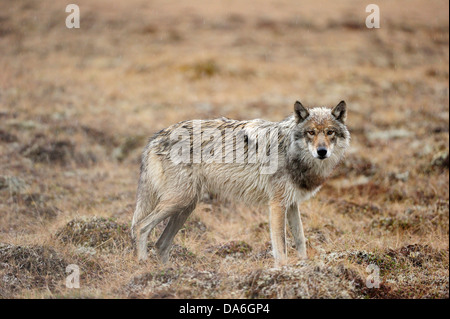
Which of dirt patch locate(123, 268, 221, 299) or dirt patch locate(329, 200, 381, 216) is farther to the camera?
dirt patch locate(329, 200, 381, 216)

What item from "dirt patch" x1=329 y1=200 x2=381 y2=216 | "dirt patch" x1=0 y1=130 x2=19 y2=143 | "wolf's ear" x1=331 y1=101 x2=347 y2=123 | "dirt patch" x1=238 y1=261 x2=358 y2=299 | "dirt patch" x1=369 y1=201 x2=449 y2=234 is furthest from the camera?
"dirt patch" x1=0 y1=130 x2=19 y2=143

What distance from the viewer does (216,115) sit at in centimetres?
1817

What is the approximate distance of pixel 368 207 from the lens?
1048 centimetres

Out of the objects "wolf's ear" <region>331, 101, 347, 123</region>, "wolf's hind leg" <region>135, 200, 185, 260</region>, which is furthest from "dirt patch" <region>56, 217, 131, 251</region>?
"wolf's ear" <region>331, 101, 347, 123</region>

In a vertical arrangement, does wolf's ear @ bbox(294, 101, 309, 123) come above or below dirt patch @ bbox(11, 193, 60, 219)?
above

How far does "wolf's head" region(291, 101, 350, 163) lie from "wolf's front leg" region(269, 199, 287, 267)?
33.8 inches

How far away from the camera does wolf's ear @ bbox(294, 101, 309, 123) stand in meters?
6.44

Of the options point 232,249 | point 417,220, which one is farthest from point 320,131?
point 417,220

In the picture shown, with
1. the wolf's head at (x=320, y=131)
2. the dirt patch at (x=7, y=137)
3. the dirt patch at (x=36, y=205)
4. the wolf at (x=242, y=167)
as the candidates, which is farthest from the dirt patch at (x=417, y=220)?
the dirt patch at (x=7, y=137)

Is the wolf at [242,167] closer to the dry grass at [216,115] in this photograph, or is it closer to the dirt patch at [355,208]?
the dry grass at [216,115]

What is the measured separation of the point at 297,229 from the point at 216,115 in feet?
38.5

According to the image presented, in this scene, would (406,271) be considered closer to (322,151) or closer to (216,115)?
(322,151)

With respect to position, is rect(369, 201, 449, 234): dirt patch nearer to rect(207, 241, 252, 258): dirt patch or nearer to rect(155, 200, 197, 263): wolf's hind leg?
rect(207, 241, 252, 258): dirt patch
